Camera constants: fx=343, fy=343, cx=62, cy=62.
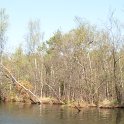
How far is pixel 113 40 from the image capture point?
60.9m

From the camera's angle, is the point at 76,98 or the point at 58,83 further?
the point at 58,83

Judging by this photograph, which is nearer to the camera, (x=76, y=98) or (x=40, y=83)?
(x=76, y=98)

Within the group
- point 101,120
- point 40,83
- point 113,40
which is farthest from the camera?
point 40,83

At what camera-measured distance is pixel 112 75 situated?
204 ft

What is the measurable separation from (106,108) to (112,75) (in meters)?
8.18

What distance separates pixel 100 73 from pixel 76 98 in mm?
6489

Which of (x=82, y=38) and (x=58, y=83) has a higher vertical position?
(x=82, y=38)

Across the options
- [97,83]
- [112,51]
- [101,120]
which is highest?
[112,51]

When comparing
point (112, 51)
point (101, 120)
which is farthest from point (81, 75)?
point (101, 120)

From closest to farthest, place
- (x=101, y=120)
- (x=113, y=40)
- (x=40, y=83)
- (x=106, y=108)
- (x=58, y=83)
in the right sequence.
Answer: (x=101, y=120) < (x=106, y=108) < (x=113, y=40) < (x=58, y=83) < (x=40, y=83)

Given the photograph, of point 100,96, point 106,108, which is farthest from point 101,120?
point 100,96

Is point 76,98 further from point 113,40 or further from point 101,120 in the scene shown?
point 101,120

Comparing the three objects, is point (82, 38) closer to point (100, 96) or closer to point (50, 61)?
point (100, 96)

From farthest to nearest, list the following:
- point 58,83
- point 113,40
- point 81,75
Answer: point 58,83, point 81,75, point 113,40
